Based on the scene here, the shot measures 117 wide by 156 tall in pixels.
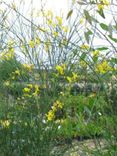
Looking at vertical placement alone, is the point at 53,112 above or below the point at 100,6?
below

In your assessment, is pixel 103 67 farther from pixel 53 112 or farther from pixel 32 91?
pixel 32 91

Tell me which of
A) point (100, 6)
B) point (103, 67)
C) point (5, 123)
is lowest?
point (5, 123)

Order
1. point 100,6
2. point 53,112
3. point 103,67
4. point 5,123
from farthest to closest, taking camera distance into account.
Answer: point 5,123 < point 53,112 < point 103,67 < point 100,6

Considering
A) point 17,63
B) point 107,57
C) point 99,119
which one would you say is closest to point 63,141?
point 99,119

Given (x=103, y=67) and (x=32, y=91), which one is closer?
(x=103, y=67)

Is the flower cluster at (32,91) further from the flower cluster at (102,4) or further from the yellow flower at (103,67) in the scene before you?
the flower cluster at (102,4)

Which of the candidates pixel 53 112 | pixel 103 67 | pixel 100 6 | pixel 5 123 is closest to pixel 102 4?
pixel 100 6

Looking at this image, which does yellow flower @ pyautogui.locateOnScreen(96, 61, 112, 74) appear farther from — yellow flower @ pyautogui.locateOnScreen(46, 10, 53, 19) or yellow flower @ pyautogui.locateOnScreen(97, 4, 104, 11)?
yellow flower @ pyautogui.locateOnScreen(46, 10, 53, 19)

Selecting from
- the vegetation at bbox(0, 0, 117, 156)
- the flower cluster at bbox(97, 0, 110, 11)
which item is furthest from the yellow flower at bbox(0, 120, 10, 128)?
the flower cluster at bbox(97, 0, 110, 11)

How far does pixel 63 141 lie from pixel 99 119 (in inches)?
26.3

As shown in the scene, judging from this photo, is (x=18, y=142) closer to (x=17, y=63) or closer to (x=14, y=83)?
(x=14, y=83)

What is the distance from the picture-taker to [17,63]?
5191 millimetres

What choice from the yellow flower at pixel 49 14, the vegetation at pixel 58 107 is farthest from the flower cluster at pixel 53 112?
the yellow flower at pixel 49 14

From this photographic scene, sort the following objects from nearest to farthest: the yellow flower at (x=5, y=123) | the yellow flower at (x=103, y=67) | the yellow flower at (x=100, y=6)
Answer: the yellow flower at (x=100, y=6)
the yellow flower at (x=103, y=67)
the yellow flower at (x=5, y=123)
